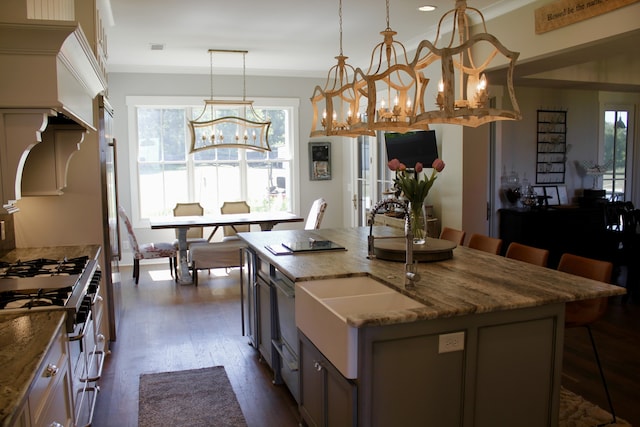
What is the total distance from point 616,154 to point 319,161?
430 cm

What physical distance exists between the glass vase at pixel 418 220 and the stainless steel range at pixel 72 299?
6.12 ft

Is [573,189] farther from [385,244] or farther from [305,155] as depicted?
[385,244]

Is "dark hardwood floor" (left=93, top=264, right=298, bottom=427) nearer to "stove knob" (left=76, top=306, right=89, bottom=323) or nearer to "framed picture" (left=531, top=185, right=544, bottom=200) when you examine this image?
"stove knob" (left=76, top=306, right=89, bottom=323)

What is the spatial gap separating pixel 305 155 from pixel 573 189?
3.88m

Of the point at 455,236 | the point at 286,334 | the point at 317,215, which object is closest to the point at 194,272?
the point at 317,215

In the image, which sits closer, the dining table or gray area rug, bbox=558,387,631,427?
gray area rug, bbox=558,387,631,427

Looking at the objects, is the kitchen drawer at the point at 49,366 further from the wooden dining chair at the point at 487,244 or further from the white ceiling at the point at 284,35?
the white ceiling at the point at 284,35

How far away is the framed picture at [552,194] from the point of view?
22.3 ft

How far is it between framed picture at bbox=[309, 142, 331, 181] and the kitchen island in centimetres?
580

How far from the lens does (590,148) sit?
23.3ft

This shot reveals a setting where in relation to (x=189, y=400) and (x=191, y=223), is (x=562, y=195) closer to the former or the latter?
(x=191, y=223)

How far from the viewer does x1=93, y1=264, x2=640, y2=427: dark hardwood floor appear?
10.7ft

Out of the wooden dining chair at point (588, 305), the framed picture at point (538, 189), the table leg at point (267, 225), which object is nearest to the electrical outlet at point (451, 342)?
the wooden dining chair at point (588, 305)

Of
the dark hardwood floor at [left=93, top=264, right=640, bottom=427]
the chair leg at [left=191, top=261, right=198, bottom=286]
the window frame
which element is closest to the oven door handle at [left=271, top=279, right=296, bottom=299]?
the dark hardwood floor at [left=93, top=264, right=640, bottom=427]
